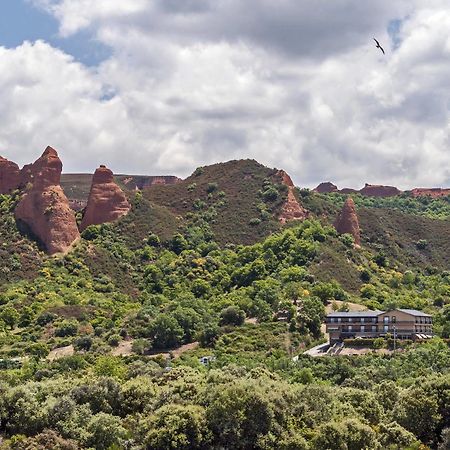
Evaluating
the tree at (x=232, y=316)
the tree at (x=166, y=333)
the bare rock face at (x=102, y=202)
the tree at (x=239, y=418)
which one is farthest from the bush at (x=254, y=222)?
the tree at (x=239, y=418)

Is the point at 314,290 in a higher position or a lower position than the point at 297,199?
lower

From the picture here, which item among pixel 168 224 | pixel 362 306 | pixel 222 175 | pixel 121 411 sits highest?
pixel 222 175

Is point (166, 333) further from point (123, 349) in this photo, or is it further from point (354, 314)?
point (354, 314)

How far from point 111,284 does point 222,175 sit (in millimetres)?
53184

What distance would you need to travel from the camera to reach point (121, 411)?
5978 cm

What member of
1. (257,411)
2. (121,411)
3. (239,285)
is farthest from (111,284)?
(257,411)

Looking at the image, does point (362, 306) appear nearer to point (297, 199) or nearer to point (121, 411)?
point (297, 199)

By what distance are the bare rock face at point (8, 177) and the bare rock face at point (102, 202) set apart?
12.8m

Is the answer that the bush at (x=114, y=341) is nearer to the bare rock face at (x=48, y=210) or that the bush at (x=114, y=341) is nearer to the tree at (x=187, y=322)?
the tree at (x=187, y=322)

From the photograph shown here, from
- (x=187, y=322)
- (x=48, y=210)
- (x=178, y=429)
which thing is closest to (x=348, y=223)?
(x=48, y=210)

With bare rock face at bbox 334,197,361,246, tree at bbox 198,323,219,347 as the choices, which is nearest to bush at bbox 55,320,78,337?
tree at bbox 198,323,219,347

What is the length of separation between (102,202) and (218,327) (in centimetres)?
5233

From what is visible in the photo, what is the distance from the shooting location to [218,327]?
351 feet

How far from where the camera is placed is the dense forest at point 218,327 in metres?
53.2
